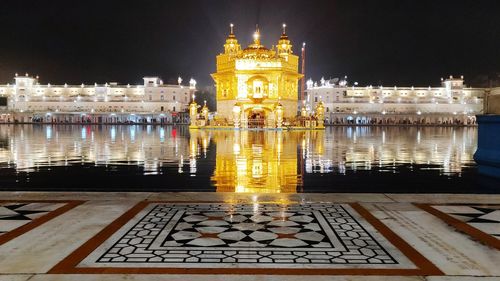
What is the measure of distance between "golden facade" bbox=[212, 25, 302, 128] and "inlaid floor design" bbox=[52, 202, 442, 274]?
46.4 meters

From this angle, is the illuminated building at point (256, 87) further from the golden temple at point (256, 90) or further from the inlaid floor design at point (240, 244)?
the inlaid floor design at point (240, 244)

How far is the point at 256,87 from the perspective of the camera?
193 feet

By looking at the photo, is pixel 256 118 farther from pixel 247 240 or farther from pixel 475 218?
pixel 247 240

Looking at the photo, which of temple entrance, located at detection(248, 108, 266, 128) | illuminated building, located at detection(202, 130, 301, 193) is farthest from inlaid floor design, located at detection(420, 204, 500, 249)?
temple entrance, located at detection(248, 108, 266, 128)

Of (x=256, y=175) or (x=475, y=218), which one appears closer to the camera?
(x=475, y=218)

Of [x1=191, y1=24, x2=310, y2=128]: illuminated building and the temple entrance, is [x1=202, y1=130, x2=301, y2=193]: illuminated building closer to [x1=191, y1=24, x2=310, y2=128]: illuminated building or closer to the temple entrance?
[x1=191, y1=24, x2=310, y2=128]: illuminated building

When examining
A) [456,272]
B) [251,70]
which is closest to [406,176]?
[456,272]

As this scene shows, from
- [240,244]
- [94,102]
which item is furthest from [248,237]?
[94,102]

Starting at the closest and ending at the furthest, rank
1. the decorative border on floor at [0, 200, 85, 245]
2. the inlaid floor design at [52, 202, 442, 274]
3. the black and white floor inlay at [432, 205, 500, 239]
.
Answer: the inlaid floor design at [52, 202, 442, 274] → the decorative border on floor at [0, 200, 85, 245] → the black and white floor inlay at [432, 205, 500, 239]

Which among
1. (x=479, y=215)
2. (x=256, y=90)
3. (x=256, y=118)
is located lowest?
(x=479, y=215)

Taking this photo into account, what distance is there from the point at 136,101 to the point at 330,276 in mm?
100082

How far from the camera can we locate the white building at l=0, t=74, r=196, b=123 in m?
96.8

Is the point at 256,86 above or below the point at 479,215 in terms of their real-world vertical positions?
above

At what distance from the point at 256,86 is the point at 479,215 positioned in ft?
173
